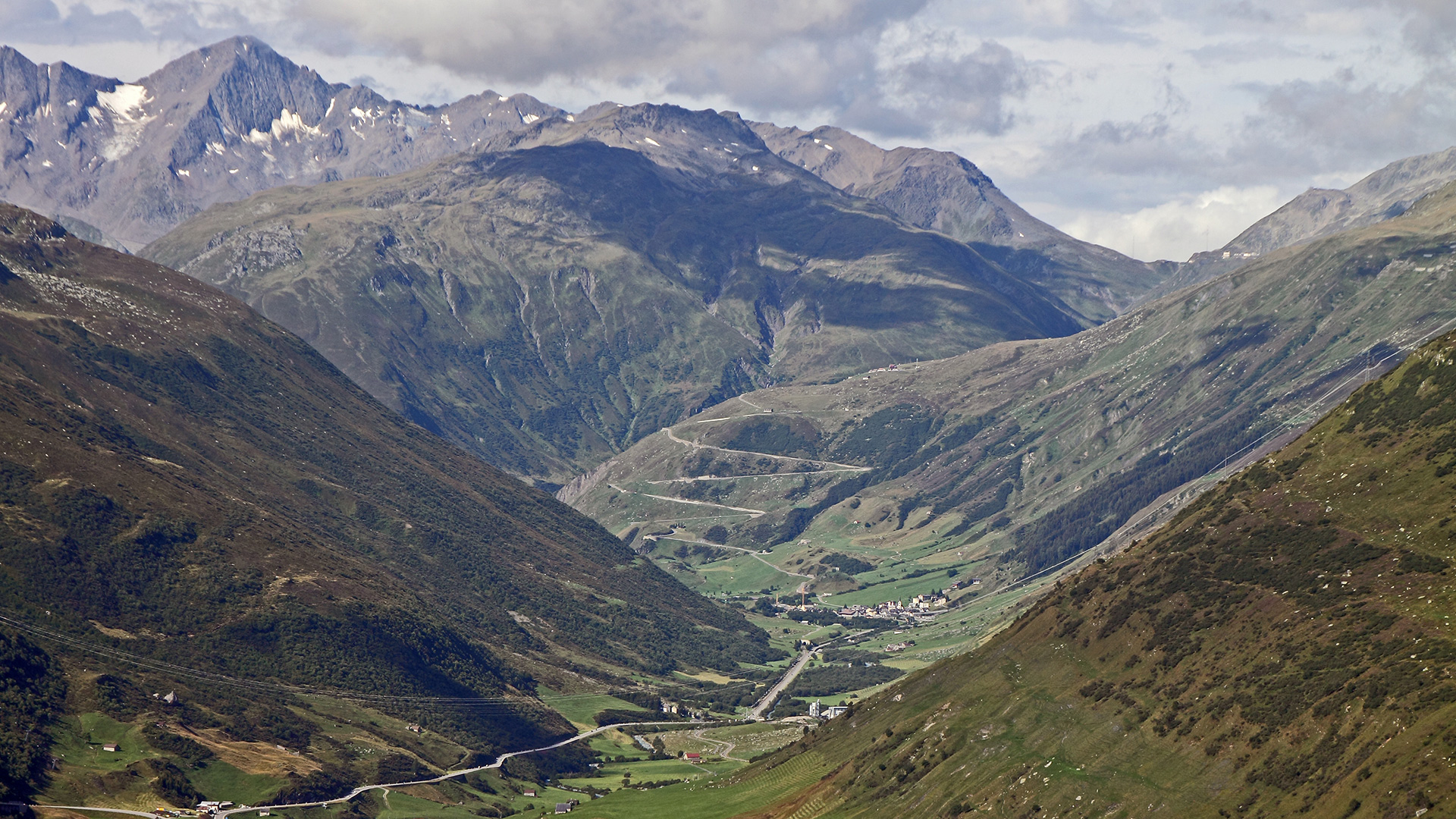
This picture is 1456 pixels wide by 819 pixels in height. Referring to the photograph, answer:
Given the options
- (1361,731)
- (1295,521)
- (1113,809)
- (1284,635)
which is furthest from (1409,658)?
(1295,521)

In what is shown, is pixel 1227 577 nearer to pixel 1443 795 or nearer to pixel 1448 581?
pixel 1448 581

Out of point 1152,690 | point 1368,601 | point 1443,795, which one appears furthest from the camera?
point 1152,690

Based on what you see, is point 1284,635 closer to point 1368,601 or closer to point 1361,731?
point 1368,601

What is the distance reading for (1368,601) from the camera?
556ft

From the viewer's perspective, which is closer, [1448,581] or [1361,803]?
[1361,803]

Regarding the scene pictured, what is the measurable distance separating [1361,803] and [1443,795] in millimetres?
9075

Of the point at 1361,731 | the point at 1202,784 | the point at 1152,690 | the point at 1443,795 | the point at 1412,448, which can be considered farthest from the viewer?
the point at 1412,448

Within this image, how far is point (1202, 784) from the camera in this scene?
158000 millimetres

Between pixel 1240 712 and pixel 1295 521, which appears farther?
pixel 1295 521

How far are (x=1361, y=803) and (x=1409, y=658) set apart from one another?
2424cm

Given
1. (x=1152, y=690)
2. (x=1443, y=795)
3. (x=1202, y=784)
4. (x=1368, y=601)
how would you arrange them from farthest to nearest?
(x=1152, y=690) < (x=1368, y=601) < (x=1202, y=784) < (x=1443, y=795)

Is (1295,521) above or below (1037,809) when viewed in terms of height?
above

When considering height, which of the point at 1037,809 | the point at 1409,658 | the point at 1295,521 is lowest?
the point at 1037,809

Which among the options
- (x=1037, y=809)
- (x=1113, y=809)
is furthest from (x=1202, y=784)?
(x=1037, y=809)
